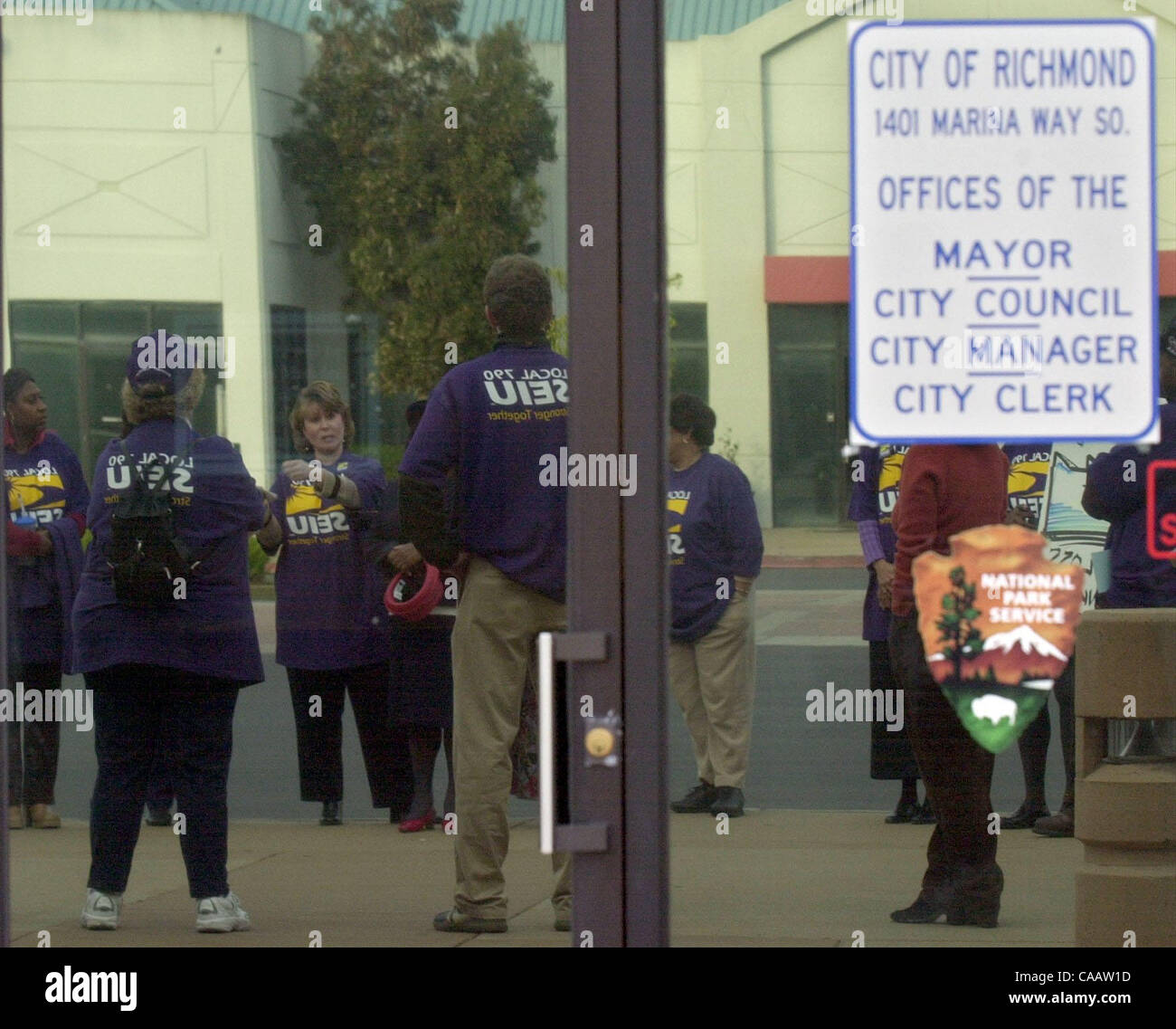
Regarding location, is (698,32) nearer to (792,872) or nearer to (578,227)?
(578,227)

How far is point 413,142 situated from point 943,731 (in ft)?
4.86

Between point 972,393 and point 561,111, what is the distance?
3.02 ft

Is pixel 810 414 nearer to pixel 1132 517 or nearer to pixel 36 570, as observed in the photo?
pixel 1132 517

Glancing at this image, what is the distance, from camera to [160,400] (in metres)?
3.33

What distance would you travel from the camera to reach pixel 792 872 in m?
3.26

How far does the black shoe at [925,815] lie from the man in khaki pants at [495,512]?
66 centimetres

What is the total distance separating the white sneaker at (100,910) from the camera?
11.1ft

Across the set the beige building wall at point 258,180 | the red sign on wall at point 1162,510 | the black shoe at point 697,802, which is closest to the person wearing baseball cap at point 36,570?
the beige building wall at point 258,180

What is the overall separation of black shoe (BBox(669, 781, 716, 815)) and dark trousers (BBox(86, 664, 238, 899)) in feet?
2.90

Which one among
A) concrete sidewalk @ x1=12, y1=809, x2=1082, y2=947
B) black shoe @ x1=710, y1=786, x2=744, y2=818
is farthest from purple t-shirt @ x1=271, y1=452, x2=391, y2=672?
black shoe @ x1=710, y1=786, x2=744, y2=818

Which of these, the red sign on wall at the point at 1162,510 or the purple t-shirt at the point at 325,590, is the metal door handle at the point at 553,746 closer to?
the purple t-shirt at the point at 325,590

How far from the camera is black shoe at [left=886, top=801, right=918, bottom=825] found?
127 inches

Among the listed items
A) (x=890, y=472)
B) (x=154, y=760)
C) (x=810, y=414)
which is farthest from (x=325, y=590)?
(x=890, y=472)
